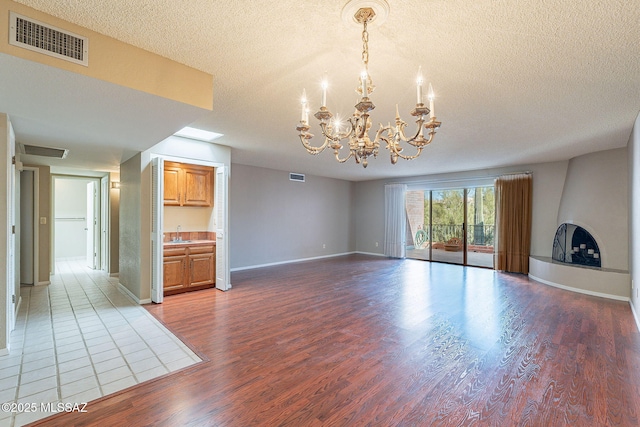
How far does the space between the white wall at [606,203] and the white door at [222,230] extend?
625 cm

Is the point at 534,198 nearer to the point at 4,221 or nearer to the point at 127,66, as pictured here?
the point at 127,66

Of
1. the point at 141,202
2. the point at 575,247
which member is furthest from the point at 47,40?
the point at 575,247

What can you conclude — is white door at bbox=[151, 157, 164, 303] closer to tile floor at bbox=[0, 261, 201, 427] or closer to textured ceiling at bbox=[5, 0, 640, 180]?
tile floor at bbox=[0, 261, 201, 427]

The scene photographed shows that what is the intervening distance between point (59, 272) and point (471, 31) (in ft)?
27.8

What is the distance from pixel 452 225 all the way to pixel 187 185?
21.5ft

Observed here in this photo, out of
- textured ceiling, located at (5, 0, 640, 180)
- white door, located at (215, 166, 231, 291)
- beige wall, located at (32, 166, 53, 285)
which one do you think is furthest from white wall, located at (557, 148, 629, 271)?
beige wall, located at (32, 166, 53, 285)

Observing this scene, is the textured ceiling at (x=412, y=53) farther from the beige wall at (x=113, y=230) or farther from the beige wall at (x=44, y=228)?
the beige wall at (x=113, y=230)

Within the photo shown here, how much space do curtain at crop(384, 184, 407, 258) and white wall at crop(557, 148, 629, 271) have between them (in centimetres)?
385

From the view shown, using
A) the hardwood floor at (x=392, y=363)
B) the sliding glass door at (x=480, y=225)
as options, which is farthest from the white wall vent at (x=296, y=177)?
the sliding glass door at (x=480, y=225)

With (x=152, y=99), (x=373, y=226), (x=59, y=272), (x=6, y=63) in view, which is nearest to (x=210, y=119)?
(x=152, y=99)

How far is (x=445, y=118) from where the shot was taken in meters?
3.50

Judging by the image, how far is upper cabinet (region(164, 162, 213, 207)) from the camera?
476 centimetres

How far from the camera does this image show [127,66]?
205cm

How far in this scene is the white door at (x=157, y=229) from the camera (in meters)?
4.19
